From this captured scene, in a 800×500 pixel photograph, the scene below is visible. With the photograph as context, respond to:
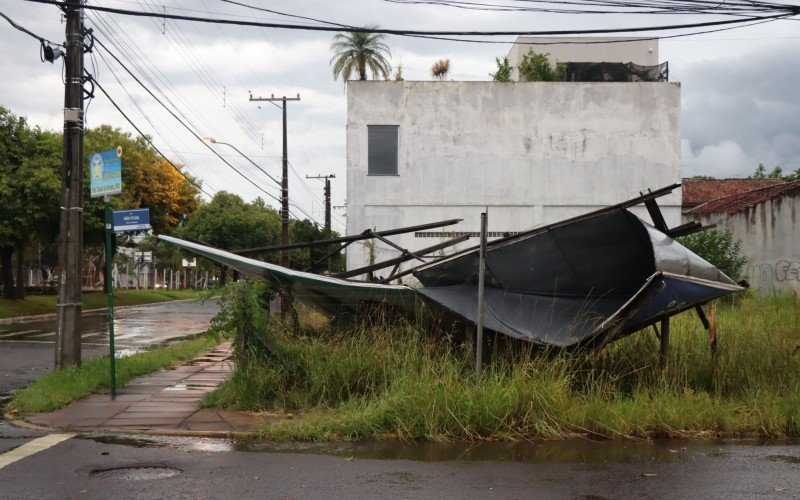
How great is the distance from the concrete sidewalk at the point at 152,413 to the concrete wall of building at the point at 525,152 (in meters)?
16.7

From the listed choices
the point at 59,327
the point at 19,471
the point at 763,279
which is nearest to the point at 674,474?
the point at 19,471

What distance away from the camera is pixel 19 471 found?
6.42 meters

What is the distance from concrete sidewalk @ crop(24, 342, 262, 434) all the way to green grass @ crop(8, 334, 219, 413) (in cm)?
17

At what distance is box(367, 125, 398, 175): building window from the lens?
27453 mm

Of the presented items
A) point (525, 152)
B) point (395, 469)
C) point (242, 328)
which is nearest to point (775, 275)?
point (525, 152)

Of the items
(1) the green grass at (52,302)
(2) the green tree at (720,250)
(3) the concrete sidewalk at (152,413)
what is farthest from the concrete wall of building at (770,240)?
(3) the concrete sidewalk at (152,413)

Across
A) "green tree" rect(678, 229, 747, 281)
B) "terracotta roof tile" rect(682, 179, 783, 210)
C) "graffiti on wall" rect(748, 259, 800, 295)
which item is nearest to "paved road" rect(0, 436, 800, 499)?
"green tree" rect(678, 229, 747, 281)

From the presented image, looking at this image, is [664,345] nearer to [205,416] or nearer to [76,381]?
[205,416]

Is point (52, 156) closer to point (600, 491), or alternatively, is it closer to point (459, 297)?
point (459, 297)

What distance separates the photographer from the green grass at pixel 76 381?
31.0 ft

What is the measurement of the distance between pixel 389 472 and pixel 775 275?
21.8m

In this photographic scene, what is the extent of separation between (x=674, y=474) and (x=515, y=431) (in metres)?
1.73

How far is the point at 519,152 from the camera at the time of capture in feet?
90.8

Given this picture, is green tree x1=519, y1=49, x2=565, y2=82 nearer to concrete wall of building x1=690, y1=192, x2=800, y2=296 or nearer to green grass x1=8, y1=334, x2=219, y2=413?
concrete wall of building x1=690, y1=192, x2=800, y2=296
